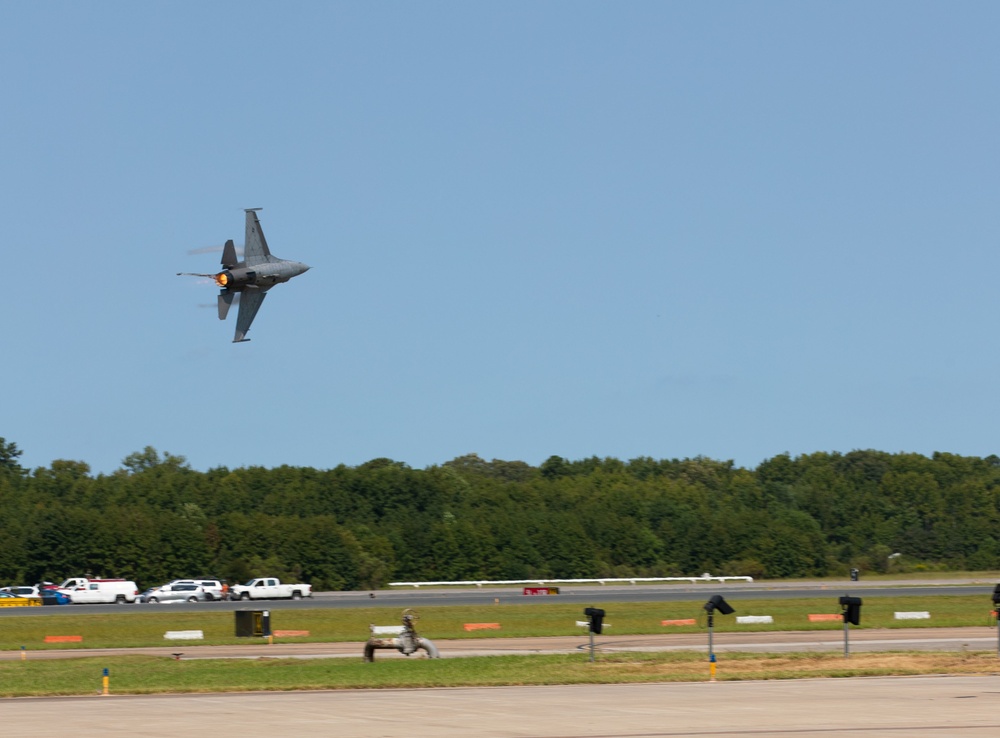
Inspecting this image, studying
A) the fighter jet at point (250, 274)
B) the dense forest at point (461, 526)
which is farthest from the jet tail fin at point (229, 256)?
the dense forest at point (461, 526)

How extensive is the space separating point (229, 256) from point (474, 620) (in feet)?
83.8

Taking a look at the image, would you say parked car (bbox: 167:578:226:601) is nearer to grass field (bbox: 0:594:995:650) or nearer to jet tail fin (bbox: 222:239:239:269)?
grass field (bbox: 0:594:995:650)

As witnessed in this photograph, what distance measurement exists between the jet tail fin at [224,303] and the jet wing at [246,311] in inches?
16.0

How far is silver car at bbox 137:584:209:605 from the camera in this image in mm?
87000

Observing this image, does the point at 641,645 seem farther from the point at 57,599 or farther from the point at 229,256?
the point at 57,599

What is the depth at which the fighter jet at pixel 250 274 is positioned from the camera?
4500 centimetres

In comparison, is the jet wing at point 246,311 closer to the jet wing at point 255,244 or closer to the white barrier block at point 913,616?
the jet wing at point 255,244

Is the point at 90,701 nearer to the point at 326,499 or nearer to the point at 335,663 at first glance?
the point at 335,663

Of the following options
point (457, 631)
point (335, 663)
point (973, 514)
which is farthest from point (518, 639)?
point (973, 514)

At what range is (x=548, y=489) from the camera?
516 ft

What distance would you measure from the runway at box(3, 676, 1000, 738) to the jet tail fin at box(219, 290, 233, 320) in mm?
17649

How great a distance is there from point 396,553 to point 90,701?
314ft

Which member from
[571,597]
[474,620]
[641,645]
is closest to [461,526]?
[571,597]

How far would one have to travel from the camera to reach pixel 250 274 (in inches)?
1772
